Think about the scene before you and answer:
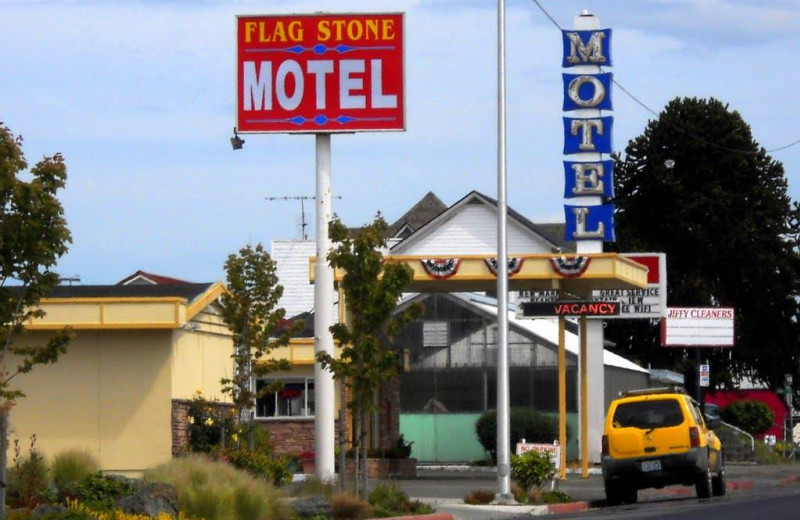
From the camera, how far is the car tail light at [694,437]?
2653cm

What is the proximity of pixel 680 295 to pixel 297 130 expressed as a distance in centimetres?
3073

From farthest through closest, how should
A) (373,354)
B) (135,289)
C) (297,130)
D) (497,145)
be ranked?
(135,289) < (297,130) < (497,145) < (373,354)

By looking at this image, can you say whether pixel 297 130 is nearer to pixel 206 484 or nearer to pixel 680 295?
pixel 206 484

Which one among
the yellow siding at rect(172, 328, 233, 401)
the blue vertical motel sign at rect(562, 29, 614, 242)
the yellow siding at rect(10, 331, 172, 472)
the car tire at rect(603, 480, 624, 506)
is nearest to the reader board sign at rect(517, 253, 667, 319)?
the blue vertical motel sign at rect(562, 29, 614, 242)

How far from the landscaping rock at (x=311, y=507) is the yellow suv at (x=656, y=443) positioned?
22.2 ft

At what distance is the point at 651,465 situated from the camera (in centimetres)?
2662

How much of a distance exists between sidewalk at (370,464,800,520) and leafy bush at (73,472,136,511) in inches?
198

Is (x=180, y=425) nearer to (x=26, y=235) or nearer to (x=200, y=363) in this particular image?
(x=200, y=363)

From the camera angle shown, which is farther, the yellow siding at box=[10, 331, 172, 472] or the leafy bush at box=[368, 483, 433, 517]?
the yellow siding at box=[10, 331, 172, 472]

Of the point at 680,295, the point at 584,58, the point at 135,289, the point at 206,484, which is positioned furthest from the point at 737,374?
the point at 206,484

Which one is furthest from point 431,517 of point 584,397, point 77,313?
point 584,397

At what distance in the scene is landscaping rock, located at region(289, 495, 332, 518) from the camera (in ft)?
71.1

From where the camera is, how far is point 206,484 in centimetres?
2078

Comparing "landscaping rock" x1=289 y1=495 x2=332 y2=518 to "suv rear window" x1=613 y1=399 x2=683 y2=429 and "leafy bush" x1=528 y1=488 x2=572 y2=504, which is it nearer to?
"leafy bush" x1=528 y1=488 x2=572 y2=504
